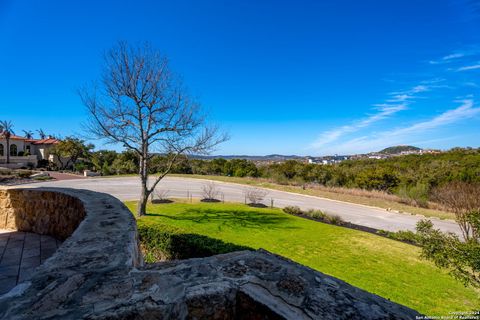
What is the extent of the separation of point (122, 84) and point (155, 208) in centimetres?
602

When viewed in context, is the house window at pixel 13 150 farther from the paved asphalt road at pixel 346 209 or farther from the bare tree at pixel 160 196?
the bare tree at pixel 160 196

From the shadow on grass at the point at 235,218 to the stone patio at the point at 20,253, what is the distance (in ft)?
19.5

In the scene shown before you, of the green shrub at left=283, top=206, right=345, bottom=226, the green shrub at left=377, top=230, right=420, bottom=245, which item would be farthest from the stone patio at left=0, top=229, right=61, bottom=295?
the green shrub at left=377, top=230, right=420, bottom=245

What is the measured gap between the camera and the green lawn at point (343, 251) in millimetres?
5332

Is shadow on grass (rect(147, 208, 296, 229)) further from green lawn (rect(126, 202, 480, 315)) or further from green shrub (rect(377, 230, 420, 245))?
green shrub (rect(377, 230, 420, 245))

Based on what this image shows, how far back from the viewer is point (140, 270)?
4.88 feet

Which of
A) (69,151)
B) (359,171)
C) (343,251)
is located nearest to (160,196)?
(343,251)

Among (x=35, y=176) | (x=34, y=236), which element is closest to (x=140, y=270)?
(x=34, y=236)

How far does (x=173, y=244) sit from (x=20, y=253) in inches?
139

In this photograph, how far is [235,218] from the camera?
35.7 ft

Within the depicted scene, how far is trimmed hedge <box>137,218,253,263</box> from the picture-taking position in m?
6.16

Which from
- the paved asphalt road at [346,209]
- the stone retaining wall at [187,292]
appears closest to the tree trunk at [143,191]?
the paved asphalt road at [346,209]

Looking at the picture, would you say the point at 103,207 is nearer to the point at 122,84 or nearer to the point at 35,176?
the point at 122,84

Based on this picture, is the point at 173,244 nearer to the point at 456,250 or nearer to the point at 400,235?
the point at 456,250
